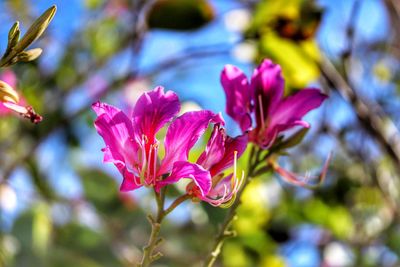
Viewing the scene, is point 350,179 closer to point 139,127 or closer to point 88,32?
point 88,32

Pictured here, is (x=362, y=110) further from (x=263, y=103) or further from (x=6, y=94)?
(x=6, y=94)

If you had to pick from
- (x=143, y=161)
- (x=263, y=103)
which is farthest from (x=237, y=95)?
(x=143, y=161)

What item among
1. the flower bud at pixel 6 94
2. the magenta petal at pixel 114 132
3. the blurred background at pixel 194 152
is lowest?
the blurred background at pixel 194 152

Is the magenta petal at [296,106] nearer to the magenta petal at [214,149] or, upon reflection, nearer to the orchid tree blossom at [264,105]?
the orchid tree blossom at [264,105]

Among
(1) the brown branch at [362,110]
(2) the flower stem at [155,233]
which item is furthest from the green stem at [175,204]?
(1) the brown branch at [362,110]

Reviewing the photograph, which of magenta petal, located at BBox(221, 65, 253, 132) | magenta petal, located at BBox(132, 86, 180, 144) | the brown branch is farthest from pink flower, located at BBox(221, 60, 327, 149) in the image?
the brown branch

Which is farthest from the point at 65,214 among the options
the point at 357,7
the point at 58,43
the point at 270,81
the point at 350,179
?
the point at 270,81

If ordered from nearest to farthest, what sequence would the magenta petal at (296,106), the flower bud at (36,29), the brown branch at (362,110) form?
the flower bud at (36,29) → the magenta petal at (296,106) → the brown branch at (362,110)

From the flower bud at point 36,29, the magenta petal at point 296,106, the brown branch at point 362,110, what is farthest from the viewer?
the brown branch at point 362,110
